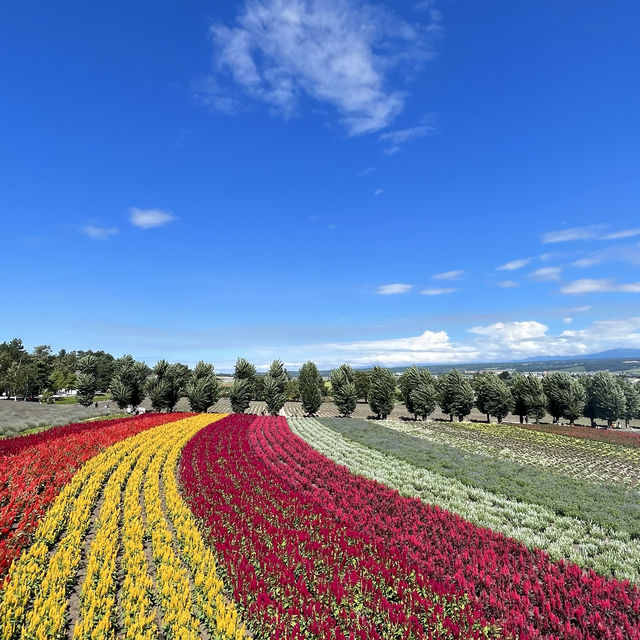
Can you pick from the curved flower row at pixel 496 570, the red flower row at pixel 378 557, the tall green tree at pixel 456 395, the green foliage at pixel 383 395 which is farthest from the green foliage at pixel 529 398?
the curved flower row at pixel 496 570

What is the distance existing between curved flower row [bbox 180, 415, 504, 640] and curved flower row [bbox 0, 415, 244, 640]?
0.62 meters

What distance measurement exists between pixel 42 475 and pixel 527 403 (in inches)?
2691

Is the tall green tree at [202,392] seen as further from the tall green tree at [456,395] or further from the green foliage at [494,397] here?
the green foliage at [494,397]

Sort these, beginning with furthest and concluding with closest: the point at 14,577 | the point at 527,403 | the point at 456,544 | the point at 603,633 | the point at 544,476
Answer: the point at 527,403 < the point at 544,476 < the point at 456,544 < the point at 14,577 < the point at 603,633

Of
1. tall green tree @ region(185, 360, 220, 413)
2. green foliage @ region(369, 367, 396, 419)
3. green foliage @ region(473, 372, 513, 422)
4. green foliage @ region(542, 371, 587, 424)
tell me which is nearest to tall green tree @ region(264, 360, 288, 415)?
tall green tree @ region(185, 360, 220, 413)

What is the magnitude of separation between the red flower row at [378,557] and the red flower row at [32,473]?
4320mm

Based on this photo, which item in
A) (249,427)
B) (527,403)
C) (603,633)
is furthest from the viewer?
(527,403)

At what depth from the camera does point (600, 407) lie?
6391 cm

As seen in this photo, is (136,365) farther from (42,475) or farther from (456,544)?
(456,544)

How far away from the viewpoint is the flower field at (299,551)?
6.05 metres

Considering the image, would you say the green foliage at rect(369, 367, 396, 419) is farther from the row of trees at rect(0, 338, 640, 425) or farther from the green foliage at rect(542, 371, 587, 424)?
the green foliage at rect(542, 371, 587, 424)

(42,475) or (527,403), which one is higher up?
(42,475)

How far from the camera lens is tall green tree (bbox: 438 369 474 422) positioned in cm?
6203

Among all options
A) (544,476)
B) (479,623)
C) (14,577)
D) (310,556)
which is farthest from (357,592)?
(544,476)
